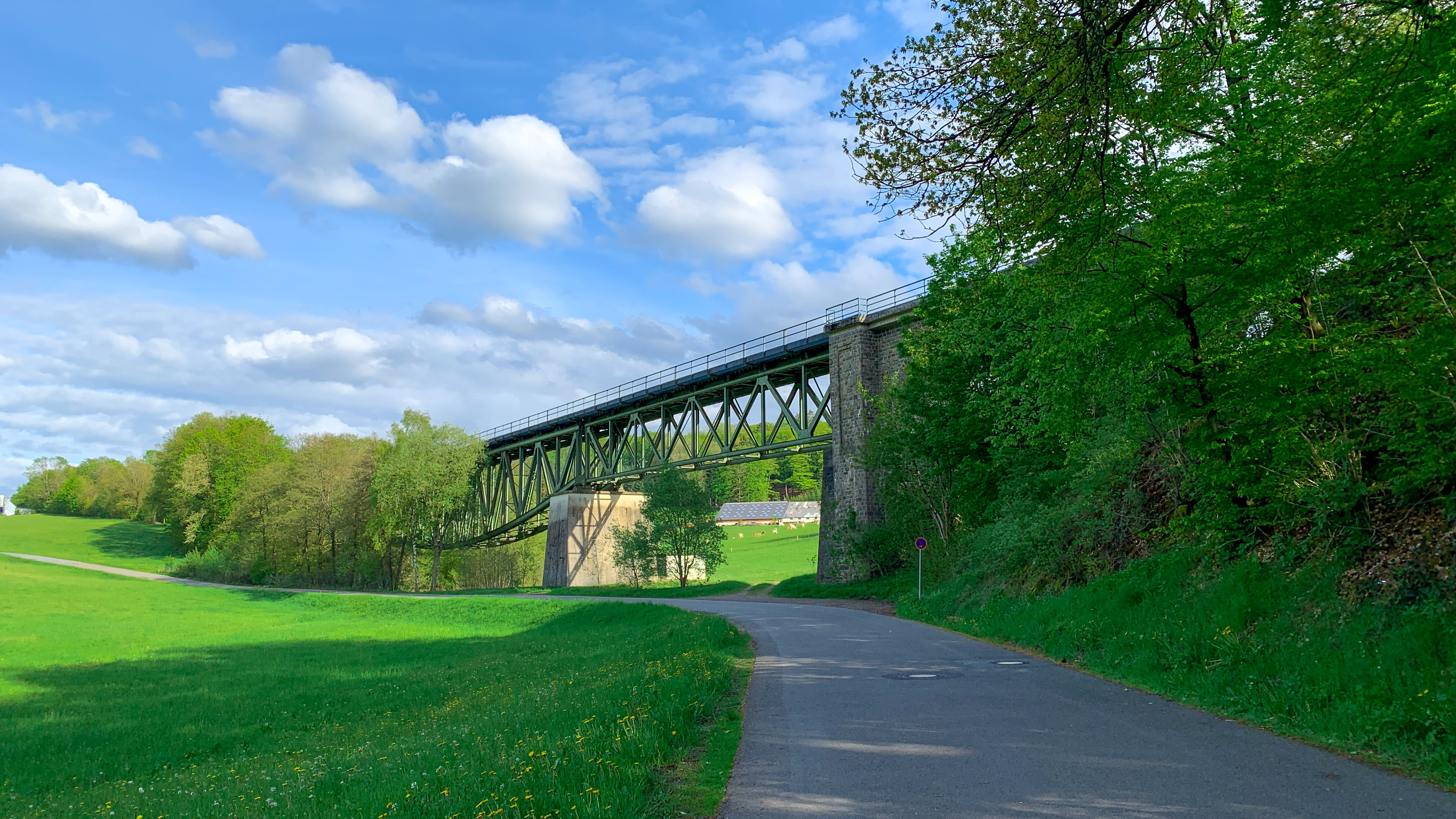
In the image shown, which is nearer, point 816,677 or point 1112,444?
point 816,677

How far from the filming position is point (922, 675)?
1098 centimetres

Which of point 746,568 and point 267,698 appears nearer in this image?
point 267,698

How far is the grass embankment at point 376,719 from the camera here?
621 cm

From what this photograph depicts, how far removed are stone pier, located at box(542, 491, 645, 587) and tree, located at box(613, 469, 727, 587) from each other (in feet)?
13.9

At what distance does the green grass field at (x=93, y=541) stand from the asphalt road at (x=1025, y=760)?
8821 centimetres

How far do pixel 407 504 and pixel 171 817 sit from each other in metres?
56.9

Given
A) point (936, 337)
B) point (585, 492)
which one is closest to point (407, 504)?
point (585, 492)

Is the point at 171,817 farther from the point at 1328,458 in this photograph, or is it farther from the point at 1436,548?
the point at 1328,458

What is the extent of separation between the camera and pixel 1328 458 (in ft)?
32.1

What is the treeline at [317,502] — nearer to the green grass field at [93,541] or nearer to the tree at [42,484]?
the green grass field at [93,541]

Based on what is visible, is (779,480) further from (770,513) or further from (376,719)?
(376,719)

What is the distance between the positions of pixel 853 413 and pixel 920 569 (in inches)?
447

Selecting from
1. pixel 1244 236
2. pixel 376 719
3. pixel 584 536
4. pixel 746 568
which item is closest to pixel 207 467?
pixel 584 536

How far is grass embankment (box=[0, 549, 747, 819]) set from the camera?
245 inches
